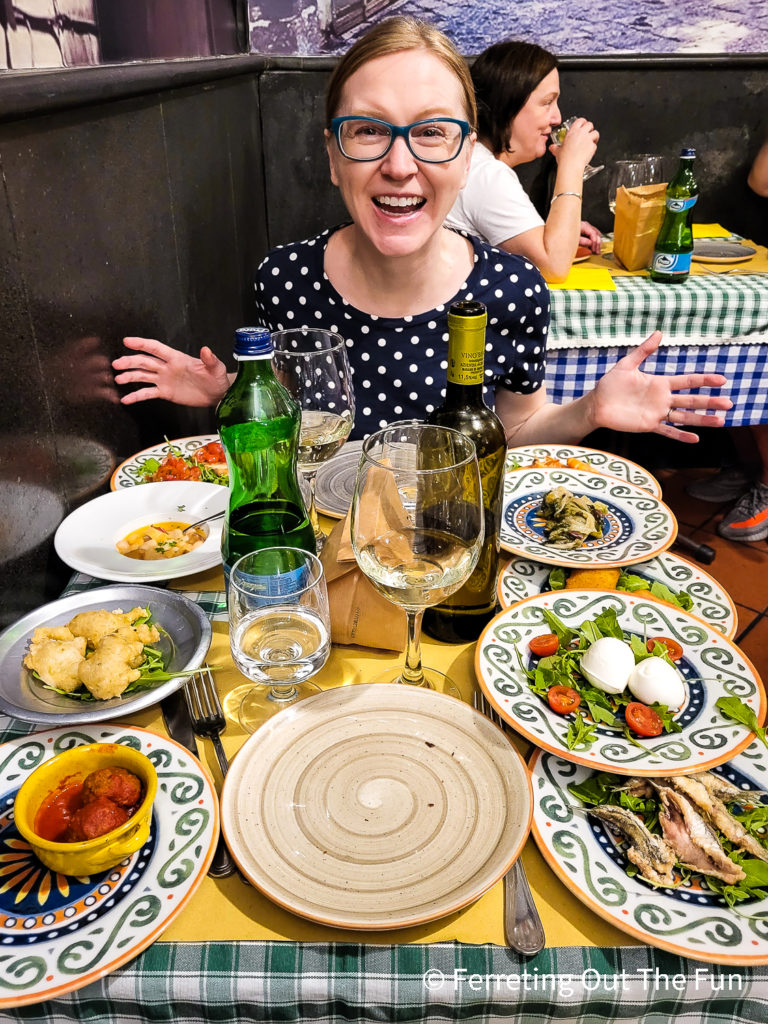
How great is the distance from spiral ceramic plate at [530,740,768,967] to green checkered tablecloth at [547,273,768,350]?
1.97 m

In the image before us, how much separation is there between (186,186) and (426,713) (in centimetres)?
196

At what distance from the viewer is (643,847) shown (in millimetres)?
649

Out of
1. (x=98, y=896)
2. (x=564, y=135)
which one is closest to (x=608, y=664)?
(x=98, y=896)

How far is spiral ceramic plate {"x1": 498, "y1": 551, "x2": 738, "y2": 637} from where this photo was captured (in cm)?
96

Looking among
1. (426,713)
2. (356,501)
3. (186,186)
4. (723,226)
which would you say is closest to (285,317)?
(186,186)

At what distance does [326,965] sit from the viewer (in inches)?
23.2

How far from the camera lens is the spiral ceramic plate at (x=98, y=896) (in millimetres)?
561

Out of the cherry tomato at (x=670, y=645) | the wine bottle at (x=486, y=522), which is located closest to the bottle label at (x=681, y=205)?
the wine bottle at (x=486, y=522)

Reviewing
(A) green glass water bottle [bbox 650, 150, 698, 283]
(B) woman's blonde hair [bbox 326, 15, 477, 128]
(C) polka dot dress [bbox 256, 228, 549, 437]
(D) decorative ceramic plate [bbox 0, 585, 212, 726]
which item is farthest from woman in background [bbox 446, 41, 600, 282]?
(D) decorative ceramic plate [bbox 0, 585, 212, 726]

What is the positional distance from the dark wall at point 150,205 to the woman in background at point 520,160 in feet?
2.09

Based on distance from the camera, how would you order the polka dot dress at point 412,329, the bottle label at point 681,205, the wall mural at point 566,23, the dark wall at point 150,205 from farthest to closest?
the wall mural at point 566,23 → the bottle label at point 681,205 → the polka dot dress at point 412,329 → the dark wall at point 150,205

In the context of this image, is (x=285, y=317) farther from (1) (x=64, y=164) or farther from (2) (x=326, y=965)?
(2) (x=326, y=965)

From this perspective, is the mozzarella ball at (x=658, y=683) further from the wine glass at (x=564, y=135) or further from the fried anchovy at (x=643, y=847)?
the wine glass at (x=564, y=135)

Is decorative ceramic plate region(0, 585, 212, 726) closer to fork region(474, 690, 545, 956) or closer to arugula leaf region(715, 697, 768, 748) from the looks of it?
fork region(474, 690, 545, 956)
